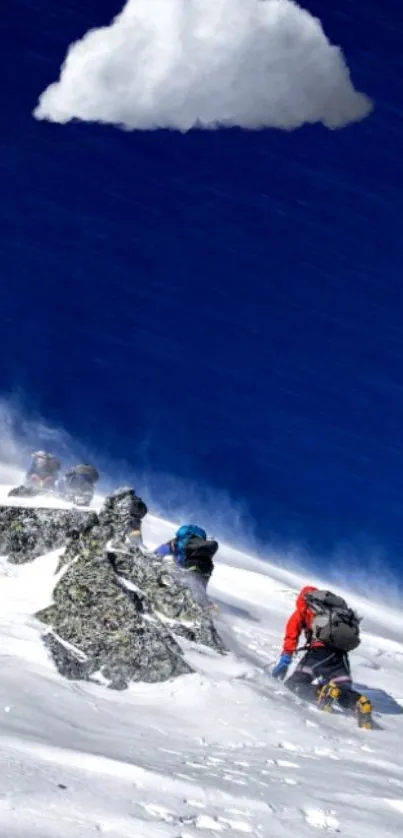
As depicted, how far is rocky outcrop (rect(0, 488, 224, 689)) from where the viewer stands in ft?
35.6

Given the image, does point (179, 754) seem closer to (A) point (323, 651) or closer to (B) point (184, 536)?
(A) point (323, 651)

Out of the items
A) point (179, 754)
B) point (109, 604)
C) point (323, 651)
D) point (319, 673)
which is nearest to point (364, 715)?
point (319, 673)

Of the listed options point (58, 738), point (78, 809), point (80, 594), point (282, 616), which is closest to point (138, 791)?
A: point (78, 809)

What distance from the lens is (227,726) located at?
32.5 feet

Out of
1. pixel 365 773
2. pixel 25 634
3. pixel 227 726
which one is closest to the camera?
pixel 365 773

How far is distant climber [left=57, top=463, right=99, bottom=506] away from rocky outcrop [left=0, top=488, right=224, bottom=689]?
12.3 meters

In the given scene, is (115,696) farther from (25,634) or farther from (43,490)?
(43,490)

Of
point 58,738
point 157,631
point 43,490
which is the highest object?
point 43,490

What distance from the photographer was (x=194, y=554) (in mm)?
16609

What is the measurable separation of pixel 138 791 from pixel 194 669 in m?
5.35

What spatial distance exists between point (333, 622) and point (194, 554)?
3.66m

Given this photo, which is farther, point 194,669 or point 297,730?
point 194,669

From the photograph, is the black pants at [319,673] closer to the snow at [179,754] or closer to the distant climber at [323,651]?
the distant climber at [323,651]

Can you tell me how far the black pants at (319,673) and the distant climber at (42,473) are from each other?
51.0 ft
